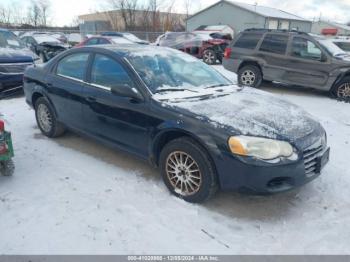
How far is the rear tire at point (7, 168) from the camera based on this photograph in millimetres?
3795

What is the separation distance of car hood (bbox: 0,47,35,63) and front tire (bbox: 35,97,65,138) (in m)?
3.79

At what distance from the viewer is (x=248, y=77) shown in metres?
9.55

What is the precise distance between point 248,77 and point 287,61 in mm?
1252

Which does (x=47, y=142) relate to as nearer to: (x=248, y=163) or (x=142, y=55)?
(x=142, y=55)

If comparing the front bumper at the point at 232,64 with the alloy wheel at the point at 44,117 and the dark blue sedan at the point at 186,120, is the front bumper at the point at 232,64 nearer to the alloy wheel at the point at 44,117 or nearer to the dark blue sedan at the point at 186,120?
the dark blue sedan at the point at 186,120

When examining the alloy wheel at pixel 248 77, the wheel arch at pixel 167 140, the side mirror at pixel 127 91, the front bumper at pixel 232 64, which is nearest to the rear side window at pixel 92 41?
the front bumper at pixel 232 64

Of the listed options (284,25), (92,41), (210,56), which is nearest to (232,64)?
(210,56)

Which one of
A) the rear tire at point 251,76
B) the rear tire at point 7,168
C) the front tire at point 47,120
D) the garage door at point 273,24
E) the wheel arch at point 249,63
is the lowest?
the rear tire at point 7,168

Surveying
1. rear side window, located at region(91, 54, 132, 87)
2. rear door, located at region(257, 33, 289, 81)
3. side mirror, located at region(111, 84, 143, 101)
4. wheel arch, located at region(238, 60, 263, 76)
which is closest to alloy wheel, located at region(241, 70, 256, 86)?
wheel arch, located at region(238, 60, 263, 76)

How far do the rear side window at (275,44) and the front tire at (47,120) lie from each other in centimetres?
644

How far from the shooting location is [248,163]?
2883 mm

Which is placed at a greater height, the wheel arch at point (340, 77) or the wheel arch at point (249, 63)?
the wheel arch at point (249, 63)

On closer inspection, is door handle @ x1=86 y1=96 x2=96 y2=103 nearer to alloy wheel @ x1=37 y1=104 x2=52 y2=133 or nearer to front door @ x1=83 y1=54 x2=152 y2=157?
front door @ x1=83 y1=54 x2=152 y2=157

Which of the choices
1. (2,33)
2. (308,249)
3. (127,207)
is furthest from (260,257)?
(2,33)
